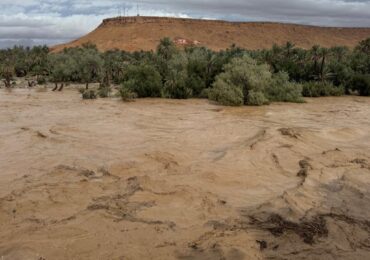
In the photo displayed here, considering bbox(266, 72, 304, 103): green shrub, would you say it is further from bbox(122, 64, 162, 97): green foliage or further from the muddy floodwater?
the muddy floodwater

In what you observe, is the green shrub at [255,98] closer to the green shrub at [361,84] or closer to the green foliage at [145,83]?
the green foliage at [145,83]

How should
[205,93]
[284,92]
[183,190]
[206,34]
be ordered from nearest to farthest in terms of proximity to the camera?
[183,190]
[284,92]
[205,93]
[206,34]

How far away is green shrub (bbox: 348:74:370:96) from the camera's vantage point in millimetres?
29953

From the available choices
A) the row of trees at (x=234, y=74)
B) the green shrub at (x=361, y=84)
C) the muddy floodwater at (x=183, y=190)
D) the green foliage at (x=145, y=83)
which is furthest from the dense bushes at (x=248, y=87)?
the green shrub at (x=361, y=84)

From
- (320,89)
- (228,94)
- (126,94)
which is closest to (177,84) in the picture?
(126,94)

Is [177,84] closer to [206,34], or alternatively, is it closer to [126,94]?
[126,94]

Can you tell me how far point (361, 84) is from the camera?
99.2ft

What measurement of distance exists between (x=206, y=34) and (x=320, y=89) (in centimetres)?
6994

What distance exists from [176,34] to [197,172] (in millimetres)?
84412

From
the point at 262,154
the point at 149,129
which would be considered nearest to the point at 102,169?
the point at 262,154

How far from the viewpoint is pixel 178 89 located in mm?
26453

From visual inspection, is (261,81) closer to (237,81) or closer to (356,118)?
(237,81)

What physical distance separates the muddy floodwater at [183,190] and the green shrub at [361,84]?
45.0 ft

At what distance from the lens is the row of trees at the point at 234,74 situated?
24188 mm
